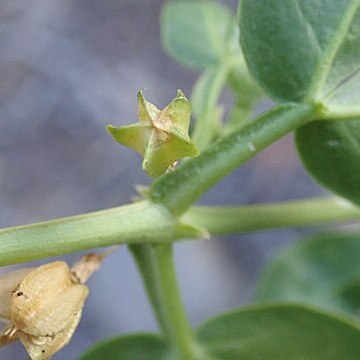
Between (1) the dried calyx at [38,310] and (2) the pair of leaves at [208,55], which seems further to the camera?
(2) the pair of leaves at [208,55]

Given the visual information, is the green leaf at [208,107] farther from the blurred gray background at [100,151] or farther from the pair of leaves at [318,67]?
the blurred gray background at [100,151]

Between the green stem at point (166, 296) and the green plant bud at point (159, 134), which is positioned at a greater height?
the green stem at point (166, 296)

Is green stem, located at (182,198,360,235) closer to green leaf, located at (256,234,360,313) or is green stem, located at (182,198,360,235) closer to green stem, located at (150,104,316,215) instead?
green stem, located at (150,104,316,215)

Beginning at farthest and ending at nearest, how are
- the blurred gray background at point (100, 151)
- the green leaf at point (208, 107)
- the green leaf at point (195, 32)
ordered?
the blurred gray background at point (100, 151) → the green leaf at point (195, 32) → the green leaf at point (208, 107)

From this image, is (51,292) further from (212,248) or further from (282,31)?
(212,248)

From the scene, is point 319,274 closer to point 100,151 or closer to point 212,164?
point 212,164

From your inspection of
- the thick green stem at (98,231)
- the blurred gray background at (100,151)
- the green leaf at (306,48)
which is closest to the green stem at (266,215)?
the thick green stem at (98,231)

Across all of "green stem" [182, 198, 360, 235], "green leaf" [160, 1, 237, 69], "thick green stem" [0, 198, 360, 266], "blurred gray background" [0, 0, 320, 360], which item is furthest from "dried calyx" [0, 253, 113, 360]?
"blurred gray background" [0, 0, 320, 360]

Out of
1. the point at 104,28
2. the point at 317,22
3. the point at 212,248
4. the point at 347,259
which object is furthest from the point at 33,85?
the point at 317,22
